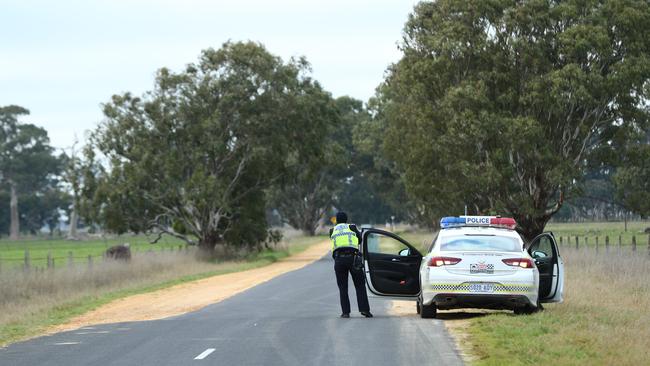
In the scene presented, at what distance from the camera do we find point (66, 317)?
73.9 ft

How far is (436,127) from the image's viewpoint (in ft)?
163

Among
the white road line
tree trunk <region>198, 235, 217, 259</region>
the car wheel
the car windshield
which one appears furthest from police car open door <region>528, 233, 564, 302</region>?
tree trunk <region>198, 235, 217, 259</region>

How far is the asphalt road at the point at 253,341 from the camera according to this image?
44.0ft

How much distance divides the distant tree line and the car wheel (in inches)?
987

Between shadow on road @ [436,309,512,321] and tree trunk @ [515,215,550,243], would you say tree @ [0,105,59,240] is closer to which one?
tree trunk @ [515,215,550,243]

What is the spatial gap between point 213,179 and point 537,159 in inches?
614

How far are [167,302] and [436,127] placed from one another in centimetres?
2594

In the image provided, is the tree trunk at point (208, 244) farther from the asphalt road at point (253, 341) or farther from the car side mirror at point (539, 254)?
the car side mirror at point (539, 254)

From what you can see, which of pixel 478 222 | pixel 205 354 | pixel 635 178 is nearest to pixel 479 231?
pixel 478 222

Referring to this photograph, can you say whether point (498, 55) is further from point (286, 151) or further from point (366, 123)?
point (366, 123)

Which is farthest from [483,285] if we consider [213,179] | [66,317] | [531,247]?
[213,179]

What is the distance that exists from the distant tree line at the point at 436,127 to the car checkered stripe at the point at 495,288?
2579 centimetres

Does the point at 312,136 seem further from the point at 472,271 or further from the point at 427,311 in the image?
the point at 472,271

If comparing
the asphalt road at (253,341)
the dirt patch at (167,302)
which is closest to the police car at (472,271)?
the asphalt road at (253,341)
